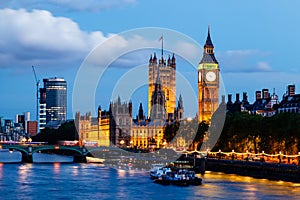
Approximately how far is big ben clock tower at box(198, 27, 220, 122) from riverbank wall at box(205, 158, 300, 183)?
64.6 m

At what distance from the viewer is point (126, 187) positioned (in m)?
64.6

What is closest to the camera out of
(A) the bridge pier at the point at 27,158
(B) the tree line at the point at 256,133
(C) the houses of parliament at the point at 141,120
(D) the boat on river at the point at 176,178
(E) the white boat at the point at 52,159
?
(D) the boat on river at the point at 176,178

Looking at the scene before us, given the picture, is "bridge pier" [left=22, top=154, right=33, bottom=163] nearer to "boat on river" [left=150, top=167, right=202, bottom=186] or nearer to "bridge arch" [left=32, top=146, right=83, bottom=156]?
"bridge arch" [left=32, top=146, right=83, bottom=156]

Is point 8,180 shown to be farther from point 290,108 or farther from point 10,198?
point 290,108

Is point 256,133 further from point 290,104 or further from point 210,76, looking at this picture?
point 210,76

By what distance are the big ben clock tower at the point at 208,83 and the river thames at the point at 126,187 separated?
73029 millimetres

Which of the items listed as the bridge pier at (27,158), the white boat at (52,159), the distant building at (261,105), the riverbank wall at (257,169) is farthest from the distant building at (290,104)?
the bridge pier at (27,158)

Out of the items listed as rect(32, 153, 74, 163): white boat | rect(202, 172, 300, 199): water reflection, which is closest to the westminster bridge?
rect(32, 153, 74, 163): white boat

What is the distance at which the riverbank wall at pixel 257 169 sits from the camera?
66.6m

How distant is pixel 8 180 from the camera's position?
232 ft

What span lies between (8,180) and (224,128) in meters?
35.9

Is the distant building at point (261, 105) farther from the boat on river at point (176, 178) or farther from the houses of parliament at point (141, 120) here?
the boat on river at point (176, 178)

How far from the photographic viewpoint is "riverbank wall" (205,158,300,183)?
218ft

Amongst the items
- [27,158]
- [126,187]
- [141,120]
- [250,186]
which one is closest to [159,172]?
[126,187]
